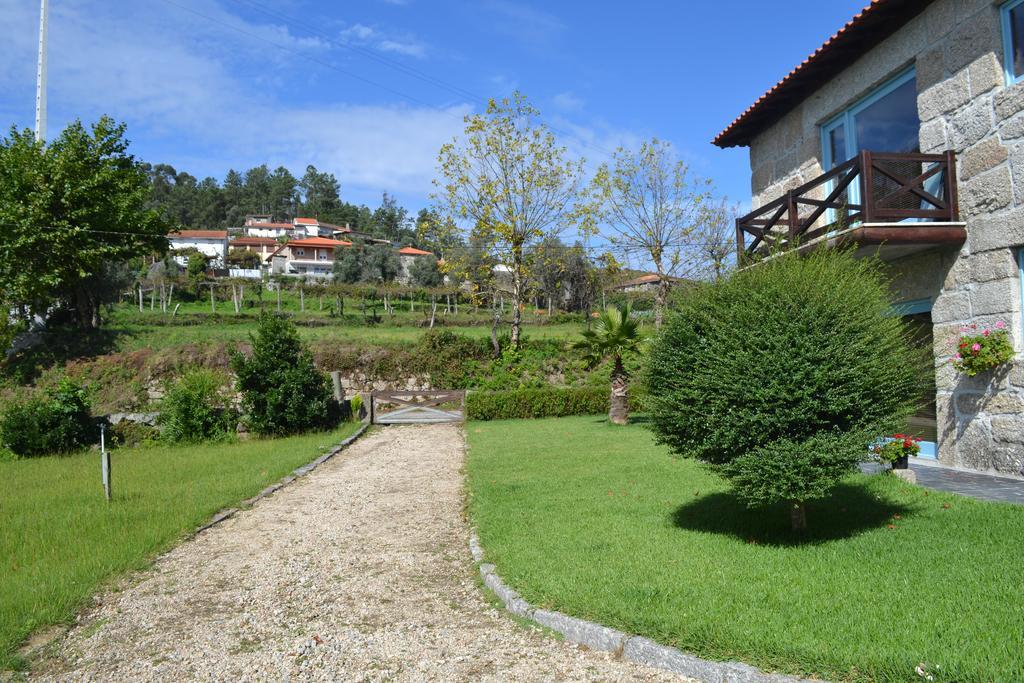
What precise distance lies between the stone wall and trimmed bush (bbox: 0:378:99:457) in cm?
1732

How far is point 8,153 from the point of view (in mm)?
23141

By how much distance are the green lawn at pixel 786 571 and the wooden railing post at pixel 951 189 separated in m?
3.45

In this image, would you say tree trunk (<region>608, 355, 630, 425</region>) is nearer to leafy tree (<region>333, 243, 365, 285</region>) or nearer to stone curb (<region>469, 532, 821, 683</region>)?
stone curb (<region>469, 532, 821, 683</region>)

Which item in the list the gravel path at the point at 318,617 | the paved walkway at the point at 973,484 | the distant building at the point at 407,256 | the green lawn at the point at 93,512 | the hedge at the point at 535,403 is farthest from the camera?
the distant building at the point at 407,256

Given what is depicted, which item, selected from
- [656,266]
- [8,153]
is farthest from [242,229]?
[656,266]

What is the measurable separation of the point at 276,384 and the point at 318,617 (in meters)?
12.3

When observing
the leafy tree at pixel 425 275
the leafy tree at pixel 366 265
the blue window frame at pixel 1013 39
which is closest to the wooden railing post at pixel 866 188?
the blue window frame at pixel 1013 39

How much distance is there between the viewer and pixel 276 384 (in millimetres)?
16219

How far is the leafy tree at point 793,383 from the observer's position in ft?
15.9

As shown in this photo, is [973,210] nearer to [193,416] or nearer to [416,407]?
[416,407]

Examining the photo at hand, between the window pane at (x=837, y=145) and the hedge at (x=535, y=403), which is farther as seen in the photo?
the hedge at (x=535, y=403)

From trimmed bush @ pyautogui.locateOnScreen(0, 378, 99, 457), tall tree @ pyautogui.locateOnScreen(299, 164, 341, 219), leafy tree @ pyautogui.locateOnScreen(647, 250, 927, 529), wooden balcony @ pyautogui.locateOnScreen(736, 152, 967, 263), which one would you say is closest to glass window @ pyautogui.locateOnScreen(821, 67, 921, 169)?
wooden balcony @ pyautogui.locateOnScreen(736, 152, 967, 263)

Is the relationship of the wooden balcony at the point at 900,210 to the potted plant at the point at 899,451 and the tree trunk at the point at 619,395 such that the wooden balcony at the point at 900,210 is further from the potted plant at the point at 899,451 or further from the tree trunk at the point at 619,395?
the tree trunk at the point at 619,395

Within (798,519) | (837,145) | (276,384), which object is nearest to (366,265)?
(276,384)
